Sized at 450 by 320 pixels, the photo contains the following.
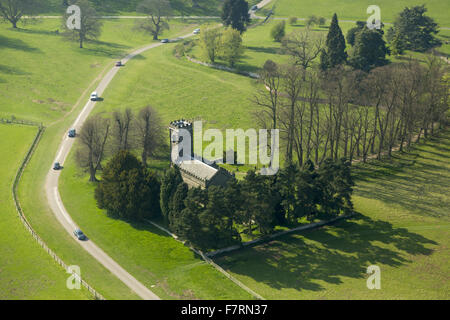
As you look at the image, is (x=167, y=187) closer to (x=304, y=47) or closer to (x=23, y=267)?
(x=23, y=267)

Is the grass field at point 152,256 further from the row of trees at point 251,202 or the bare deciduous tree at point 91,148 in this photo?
the bare deciduous tree at point 91,148

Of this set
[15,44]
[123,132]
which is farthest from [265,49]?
[15,44]

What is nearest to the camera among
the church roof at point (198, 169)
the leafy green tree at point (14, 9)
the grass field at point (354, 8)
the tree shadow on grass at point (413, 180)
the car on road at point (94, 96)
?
the church roof at point (198, 169)

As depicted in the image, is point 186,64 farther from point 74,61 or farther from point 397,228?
point 397,228

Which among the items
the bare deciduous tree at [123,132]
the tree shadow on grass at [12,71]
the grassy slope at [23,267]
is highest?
the tree shadow on grass at [12,71]

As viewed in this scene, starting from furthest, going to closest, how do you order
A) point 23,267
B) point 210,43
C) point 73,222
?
point 210,43 < point 73,222 < point 23,267

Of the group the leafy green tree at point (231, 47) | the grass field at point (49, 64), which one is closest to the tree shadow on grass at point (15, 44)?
the grass field at point (49, 64)

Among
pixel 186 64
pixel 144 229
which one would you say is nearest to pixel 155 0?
pixel 186 64
